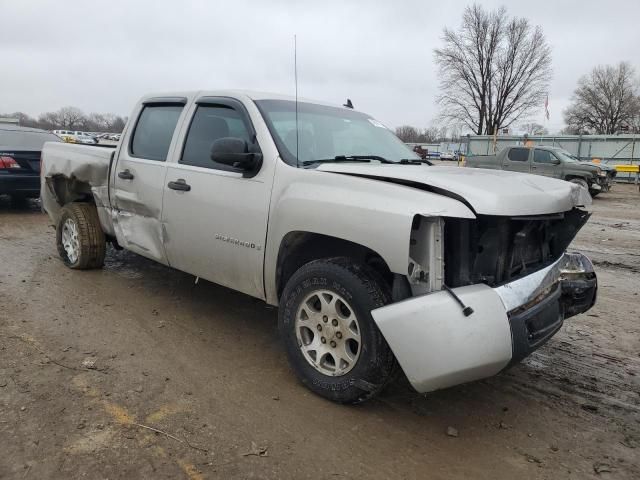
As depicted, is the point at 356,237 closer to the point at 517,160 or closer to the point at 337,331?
the point at 337,331

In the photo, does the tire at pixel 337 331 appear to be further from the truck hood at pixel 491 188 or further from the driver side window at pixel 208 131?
the driver side window at pixel 208 131

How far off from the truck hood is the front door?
2.00 feet

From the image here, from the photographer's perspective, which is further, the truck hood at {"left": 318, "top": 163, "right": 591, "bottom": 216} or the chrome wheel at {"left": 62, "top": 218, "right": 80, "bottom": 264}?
the chrome wheel at {"left": 62, "top": 218, "right": 80, "bottom": 264}

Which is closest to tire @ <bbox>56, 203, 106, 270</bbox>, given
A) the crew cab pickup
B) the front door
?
the front door

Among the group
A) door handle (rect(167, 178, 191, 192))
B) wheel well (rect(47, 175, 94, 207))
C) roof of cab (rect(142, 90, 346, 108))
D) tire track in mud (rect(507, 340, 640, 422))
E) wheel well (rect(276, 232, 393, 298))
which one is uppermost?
roof of cab (rect(142, 90, 346, 108))

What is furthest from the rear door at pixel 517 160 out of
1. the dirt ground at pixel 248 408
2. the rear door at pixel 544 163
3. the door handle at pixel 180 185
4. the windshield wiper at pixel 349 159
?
the door handle at pixel 180 185

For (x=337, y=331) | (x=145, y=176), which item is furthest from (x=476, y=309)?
(x=145, y=176)

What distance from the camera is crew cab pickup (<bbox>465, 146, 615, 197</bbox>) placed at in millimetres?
17109

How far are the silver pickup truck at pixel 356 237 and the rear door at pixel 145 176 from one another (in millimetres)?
21

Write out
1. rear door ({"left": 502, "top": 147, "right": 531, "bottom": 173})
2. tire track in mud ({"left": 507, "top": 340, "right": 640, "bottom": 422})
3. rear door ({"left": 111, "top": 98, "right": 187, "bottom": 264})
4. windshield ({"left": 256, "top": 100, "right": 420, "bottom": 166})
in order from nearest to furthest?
tire track in mud ({"left": 507, "top": 340, "right": 640, "bottom": 422}), windshield ({"left": 256, "top": 100, "right": 420, "bottom": 166}), rear door ({"left": 111, "top": 98, "right": 187, "bottom": 264}), rear door ({"left": 502, "top": 147, "right": 531, "bottom": 173})

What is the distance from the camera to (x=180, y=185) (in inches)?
157

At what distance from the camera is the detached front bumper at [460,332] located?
246 cm

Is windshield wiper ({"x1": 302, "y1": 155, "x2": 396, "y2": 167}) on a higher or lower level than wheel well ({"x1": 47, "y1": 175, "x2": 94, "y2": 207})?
higher

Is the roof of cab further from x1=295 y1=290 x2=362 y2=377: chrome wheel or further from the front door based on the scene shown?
x1=295 y1=290 x2=362 y2=377: chrome wheel
